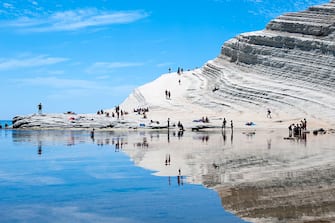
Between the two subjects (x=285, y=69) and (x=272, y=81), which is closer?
(x=272, y=81)

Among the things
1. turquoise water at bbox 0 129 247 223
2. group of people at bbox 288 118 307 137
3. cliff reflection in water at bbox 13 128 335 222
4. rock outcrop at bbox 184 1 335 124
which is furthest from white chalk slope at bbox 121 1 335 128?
turquoise water at bbox 0 129 247 223

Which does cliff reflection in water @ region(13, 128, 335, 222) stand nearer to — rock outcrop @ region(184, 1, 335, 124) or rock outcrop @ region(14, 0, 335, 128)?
rock outcrop @ region(14, 0, 335, 128)

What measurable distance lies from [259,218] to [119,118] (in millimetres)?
47526

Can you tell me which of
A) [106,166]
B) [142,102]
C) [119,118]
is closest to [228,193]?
[106,166]

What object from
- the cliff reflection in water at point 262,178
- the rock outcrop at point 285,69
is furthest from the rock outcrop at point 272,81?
the cliff reflection in water at point 262,178

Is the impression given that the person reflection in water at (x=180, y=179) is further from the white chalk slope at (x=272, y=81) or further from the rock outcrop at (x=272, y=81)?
the rock outcrop at (x=272, y=81)

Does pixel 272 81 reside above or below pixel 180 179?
above

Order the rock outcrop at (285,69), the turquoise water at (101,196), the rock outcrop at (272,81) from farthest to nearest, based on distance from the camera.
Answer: the rock outcrop at (285,69)
the rock outcrop at (272,81)
the turquoise water at (101,196)

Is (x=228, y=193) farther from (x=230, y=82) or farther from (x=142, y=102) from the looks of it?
(x=142, y=102)

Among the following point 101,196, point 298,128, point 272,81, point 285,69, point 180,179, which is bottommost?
point 101,196

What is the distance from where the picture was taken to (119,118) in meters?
56.4

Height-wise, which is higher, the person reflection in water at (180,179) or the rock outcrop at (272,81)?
the rock outcrop at (272,81)

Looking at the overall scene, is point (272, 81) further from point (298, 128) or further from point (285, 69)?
point (298, 128)

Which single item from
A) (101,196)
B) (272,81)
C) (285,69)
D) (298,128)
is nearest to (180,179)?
(101,196)
